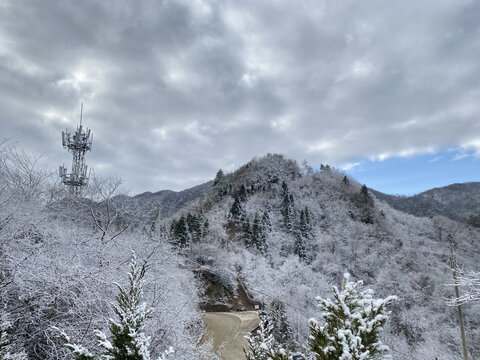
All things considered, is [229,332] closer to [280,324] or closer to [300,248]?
[280,324]

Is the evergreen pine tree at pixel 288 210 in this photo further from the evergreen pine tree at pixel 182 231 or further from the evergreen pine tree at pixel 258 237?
the evergreen pine tree at pixel 182 231

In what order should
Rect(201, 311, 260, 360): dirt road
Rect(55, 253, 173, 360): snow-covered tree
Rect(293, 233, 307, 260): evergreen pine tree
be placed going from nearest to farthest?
Rect(55, 253, 173, 360): snow-covered tree, Rect(201, 311, 260, 360): dirt road, Rect(293, 233, 307, 260): evergreen pine tree

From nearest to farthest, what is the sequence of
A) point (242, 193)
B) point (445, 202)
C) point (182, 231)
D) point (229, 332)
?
point (229, 332) → point (182, 231) → point (242, 193) → point (445, 202)

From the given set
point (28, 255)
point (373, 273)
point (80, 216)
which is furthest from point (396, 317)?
point (28, 255)

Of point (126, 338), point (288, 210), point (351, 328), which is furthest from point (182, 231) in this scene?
point (351, 328)

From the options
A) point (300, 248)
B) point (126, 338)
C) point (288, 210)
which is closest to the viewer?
point (126, 338)

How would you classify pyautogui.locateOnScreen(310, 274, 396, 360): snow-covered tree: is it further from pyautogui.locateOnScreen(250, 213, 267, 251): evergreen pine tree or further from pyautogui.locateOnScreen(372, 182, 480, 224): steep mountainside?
pyautogui.locateOnScreen(372, 182, 480, 224): steep mountainside

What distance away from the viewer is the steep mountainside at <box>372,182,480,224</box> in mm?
87125

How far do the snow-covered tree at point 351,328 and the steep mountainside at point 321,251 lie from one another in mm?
8437

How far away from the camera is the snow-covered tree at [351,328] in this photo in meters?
2.24

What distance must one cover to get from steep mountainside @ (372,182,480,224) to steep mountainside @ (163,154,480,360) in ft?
87.4

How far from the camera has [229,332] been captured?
2052cm

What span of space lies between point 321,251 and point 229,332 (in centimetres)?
3044

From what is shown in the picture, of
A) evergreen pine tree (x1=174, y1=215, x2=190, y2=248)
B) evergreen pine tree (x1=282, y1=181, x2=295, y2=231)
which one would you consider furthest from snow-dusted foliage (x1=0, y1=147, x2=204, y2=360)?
evergreen pine tree (x1=282, y1=181, x2=295, y2=231)
